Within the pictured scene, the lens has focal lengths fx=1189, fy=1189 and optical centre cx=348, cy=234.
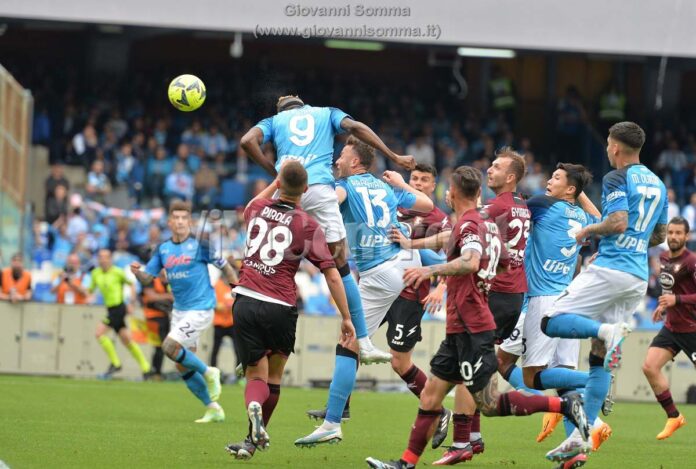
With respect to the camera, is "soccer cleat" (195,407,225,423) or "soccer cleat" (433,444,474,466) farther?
"soccer cleat" (195,407,225,423)

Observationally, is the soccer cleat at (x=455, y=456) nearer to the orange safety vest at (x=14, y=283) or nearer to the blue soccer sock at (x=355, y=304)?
the blue soccer sock at (x=355, y=304)

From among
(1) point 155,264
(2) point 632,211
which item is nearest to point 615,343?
(2) point 632,211

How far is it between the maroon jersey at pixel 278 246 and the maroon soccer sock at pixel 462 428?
1905 mm

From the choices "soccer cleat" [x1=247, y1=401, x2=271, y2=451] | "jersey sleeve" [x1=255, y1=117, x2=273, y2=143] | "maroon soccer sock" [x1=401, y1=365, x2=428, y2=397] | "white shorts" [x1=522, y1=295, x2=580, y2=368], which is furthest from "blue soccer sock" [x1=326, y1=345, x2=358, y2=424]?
"jersey sleeve" [x1=255, y1=117, x2=273, y2=143]

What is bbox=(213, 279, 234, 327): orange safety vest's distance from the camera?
20172 mm

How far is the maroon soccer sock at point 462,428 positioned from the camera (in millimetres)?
10125

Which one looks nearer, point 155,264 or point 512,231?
point 512,231

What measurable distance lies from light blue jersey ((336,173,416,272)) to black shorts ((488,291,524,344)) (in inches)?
51.8

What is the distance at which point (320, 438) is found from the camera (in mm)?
10219

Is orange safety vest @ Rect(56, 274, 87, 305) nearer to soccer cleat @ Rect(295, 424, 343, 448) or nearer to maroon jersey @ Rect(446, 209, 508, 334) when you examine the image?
soccer cleat @ Rect(295, 424, 343, 448)

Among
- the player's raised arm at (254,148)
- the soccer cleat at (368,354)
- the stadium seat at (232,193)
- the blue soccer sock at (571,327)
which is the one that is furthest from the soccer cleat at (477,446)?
the stadium seat at (232,193)

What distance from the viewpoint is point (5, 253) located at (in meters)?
23.4

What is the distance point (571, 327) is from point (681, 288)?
454cm

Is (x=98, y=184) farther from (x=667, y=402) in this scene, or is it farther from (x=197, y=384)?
(x=667, y=402)
